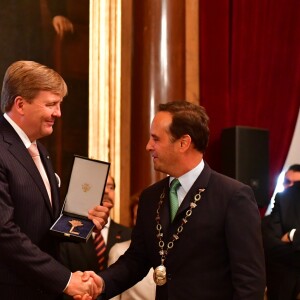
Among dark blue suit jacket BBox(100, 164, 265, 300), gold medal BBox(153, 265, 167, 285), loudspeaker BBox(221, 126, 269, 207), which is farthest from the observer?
loudspeaker BBox(221, 126, 269, 207)

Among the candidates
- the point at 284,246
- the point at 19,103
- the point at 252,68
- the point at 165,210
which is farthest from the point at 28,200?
the point at 252,68

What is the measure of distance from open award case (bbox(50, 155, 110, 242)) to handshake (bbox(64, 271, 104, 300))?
179 millimetres

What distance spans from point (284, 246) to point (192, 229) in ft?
7.11

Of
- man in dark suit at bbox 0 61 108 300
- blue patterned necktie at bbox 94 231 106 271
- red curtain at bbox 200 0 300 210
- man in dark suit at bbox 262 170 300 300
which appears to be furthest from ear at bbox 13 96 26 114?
red curtain at bbox 200 0 300 210

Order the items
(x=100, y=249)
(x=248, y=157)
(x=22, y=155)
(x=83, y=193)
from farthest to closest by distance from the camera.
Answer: (x=248, y=157) → (x=100, y=249) → (x=83, y=193) → (x=22, y=155)

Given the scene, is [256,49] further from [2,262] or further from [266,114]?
[2,262]

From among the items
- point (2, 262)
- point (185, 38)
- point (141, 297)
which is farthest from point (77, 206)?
point (185, 38)

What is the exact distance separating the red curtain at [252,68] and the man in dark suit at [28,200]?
312 cm

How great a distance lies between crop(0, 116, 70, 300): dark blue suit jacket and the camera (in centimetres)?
236

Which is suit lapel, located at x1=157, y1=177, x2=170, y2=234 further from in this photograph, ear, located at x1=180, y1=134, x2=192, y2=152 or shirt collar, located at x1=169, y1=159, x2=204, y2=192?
ear, located at x1=180, y1=134, x2=192, y2=152

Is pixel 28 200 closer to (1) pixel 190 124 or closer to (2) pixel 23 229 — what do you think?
(2) pixel 23 229

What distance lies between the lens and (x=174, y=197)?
254 centimetres

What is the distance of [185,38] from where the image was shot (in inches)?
212

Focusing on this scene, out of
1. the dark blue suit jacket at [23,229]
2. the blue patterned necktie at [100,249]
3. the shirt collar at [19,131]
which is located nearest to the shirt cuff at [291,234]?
the blue patterned necktie at [100,249]
